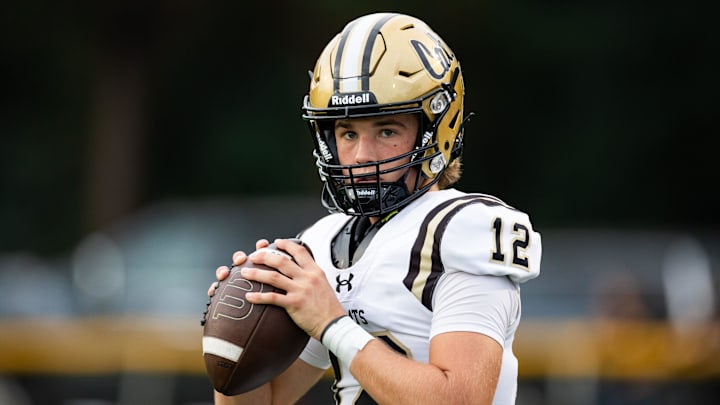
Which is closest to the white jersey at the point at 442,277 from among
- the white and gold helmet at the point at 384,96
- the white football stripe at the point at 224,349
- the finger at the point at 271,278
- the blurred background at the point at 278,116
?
the white and gold helmet at the point at 384,96

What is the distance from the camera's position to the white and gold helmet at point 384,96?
3141 mm

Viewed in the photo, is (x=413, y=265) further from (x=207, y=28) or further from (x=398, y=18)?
(x=207, y=28)

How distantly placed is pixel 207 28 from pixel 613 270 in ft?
27.4

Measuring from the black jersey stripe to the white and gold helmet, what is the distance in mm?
166

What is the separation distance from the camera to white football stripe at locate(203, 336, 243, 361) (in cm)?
297

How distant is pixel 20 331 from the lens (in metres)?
9.23

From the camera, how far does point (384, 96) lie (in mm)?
3129

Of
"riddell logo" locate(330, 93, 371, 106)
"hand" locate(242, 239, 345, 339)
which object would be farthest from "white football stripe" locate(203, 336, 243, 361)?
"riddell logo" locate(330, 93, 371, 106)

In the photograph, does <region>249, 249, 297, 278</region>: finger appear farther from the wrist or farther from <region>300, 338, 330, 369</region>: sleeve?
<region>300, 338, 330, 369</region>: sleeve

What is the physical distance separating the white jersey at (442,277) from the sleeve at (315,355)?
0.94ft

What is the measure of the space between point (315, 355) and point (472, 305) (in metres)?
0.72

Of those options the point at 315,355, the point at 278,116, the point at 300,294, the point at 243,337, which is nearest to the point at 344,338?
the point at 300,294

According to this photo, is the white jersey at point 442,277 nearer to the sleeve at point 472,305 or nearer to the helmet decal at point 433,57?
the sleeve at point 472,305

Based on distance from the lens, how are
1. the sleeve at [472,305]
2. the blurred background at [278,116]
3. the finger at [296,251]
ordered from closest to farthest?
the sleeve at [472,305] → the finger at [296,251] → the blurred background at [278,116]
